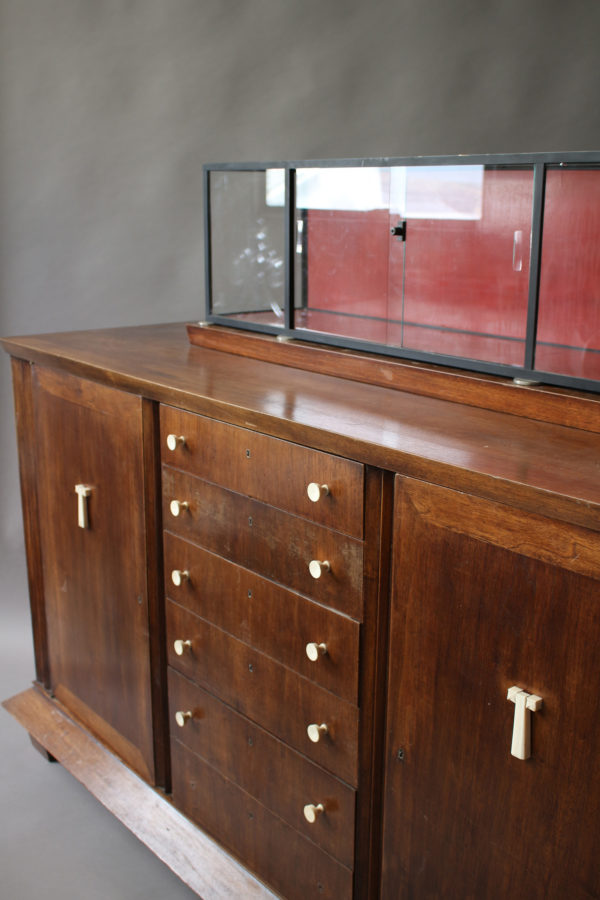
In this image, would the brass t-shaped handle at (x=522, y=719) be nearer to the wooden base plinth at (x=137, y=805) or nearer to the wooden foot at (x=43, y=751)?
the wooden base plinth at (x=137, y=805)

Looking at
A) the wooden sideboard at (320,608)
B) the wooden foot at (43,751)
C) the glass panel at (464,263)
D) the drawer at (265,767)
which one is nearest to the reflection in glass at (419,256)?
the glass panel at (464,263)

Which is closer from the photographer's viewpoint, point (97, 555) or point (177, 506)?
point (177, 506)

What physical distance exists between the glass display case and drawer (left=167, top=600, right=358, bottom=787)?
654mm

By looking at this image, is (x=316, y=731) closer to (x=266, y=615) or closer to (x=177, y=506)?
Result: (x=266, y=615)

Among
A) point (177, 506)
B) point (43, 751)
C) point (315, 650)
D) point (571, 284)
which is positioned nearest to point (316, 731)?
point (315, 650)

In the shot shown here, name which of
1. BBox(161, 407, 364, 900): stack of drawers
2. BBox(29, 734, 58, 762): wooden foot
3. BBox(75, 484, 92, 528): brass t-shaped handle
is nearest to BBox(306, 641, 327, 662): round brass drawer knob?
BBox(161, 407, 364, 900): stack of drawers

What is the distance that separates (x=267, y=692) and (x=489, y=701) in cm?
58

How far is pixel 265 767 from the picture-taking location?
76.8 inches

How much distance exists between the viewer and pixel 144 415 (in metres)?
2.07

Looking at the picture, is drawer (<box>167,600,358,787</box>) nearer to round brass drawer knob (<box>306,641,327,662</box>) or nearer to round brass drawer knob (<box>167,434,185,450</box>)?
round brass drawer knob (<box>306,641,327,662</box>)

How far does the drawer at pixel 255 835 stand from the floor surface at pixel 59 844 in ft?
0.86

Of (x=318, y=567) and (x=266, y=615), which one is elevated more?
(x=318, y=567)

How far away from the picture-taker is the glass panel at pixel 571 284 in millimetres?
1717

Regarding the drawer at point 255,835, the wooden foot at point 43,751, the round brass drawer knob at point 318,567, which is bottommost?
the wooden foot at point 43,751
